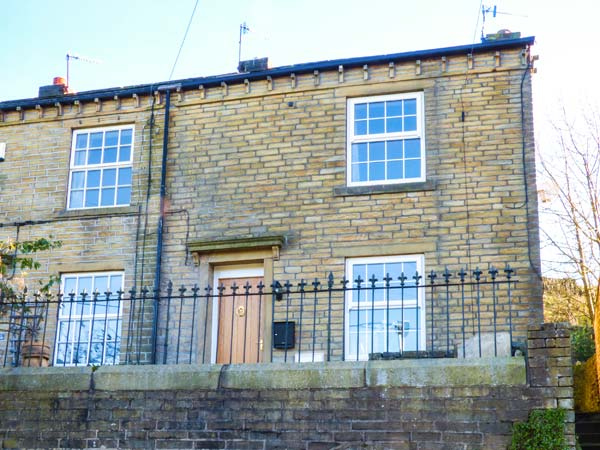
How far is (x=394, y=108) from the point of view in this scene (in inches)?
546

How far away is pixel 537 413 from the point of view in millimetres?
8250

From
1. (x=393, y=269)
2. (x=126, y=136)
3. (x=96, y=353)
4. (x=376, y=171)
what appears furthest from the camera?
(x=126, y=136)

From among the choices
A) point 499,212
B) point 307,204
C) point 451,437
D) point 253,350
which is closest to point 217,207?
point 307,204

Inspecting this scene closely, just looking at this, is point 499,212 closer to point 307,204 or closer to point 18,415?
point 307,204

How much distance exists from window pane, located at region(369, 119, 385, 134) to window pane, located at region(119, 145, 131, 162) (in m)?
4.32

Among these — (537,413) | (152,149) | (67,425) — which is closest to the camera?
(537,413)

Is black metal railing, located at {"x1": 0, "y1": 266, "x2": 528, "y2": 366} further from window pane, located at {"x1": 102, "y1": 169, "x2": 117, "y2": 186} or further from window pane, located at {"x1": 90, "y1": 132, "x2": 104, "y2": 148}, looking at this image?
window pane, located at {"x1": 90, "y1": 132, "x2": 104, "y2": 148}

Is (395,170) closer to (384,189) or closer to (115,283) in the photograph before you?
(384,189)

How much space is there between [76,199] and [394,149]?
566cm

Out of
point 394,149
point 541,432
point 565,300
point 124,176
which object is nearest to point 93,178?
point 124,176

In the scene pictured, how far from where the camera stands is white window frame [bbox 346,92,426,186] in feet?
44.2

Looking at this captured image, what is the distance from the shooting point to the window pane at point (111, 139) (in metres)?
15.2

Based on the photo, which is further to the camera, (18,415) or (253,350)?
(253,350)

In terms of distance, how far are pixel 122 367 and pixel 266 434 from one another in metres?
1.88
